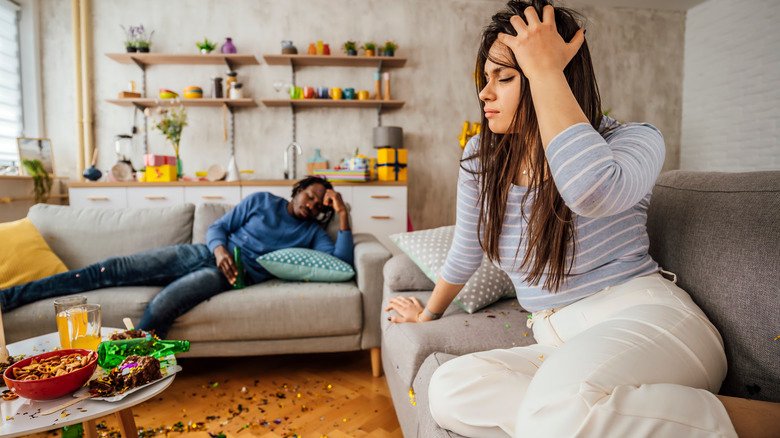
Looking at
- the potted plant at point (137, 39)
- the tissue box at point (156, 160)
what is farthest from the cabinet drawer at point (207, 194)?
the potted plant at point (137, 39)

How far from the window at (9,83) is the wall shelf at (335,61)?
199 centimetres

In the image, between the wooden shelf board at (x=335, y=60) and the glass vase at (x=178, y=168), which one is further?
the wooden shelf board at (x=335, y=60)

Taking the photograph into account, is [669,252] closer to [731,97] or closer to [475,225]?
[475,225]

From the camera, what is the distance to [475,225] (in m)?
1.16

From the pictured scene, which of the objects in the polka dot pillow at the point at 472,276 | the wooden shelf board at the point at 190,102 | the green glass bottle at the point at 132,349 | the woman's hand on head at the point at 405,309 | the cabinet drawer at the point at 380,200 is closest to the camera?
the green glass bottle at the point at 132,349

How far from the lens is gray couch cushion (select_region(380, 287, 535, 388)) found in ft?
3.84

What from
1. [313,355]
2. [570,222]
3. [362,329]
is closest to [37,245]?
[313,355]

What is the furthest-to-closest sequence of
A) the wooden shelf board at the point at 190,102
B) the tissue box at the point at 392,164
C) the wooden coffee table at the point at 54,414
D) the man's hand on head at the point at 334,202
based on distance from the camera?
1. the wooden shelf board at the point at 190,102
2. the tissue box at the point at 392,164
3. the man's hand on head at the point at 334,202
4. the wooden coffee table at the point at 54,414

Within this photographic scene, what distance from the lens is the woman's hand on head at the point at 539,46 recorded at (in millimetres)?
747

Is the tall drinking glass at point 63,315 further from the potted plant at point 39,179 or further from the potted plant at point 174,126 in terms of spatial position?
the potted plant at point 39,179

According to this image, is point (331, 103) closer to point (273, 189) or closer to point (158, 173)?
point (273, 189)

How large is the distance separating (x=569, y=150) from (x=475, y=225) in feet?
1.55

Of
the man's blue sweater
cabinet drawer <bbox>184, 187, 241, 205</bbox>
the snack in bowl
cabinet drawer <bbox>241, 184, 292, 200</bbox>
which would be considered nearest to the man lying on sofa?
the man's blue sweater

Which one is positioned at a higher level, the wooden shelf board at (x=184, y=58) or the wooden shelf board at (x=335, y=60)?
the wooden shelf board at (x=335, y=60)
